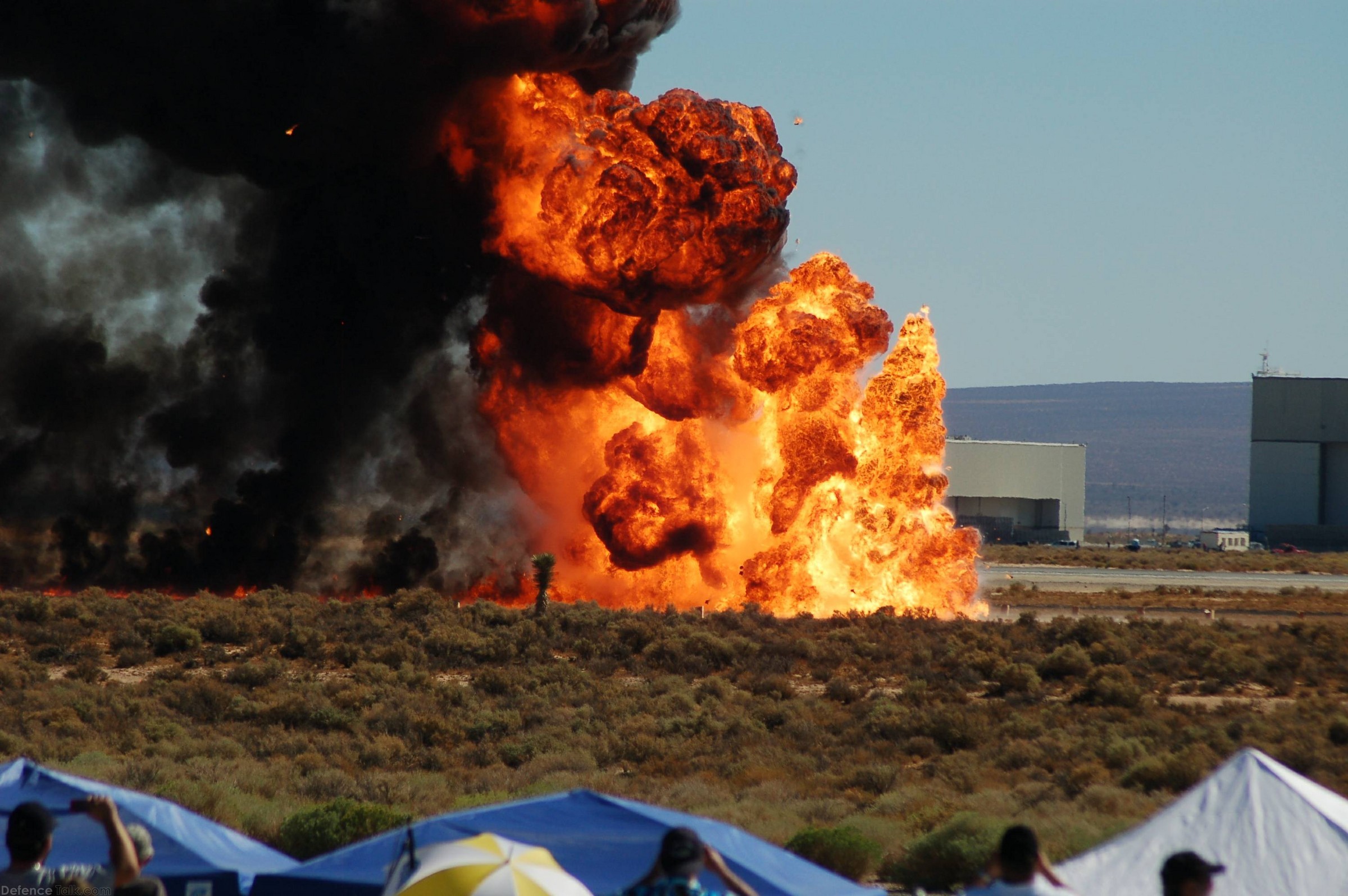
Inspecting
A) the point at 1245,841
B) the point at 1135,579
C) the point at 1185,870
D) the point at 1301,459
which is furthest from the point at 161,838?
the point at 1301,459

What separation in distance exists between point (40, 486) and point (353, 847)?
158 feet

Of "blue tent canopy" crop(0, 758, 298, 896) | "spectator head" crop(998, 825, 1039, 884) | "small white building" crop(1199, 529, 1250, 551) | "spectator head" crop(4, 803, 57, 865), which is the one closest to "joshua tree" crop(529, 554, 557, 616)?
"blue tent canopy" crop(0, 758, 298, 896)

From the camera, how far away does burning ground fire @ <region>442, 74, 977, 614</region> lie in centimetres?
4919

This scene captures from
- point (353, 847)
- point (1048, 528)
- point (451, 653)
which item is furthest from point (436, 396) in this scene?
point (1048, 528)

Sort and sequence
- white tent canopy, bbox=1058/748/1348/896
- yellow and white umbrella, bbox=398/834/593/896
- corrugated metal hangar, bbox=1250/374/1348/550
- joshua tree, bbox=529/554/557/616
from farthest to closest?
corrugated metal hangar, bbox=1250/374/1348/550 < joshua tree, bbox=529/554/557/616 < white tent canopy, bbox=1058/748/1348/896 < yellow and white umbrella, bbox=398/834/593/896

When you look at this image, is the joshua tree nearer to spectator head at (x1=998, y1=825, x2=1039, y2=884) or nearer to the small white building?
spectator head at (x1=998, y1=825, x2=1039, y2=884)

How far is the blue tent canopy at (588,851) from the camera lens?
1255cm

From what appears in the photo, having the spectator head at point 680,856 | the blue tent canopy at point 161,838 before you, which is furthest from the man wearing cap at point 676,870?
the blue tent canopy at point 161,838

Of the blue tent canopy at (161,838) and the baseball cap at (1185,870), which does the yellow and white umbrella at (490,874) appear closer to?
the blue tent canopy at (161,838)

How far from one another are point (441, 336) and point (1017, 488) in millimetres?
91393

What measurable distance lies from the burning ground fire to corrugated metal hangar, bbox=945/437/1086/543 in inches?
3178

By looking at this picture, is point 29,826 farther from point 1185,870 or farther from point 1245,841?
point 1245,841

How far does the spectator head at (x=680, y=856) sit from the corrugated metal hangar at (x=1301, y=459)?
410 feet

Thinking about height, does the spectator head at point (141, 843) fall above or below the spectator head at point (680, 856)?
below
